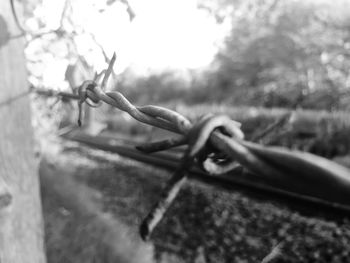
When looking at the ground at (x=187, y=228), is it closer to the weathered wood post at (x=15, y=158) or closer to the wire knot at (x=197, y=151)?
the weathered wood post at (x=15, y=158)

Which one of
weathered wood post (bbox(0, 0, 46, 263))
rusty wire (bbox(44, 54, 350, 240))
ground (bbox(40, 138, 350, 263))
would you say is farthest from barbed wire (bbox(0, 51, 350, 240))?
ground (bbox(40, 138, 350, 263))

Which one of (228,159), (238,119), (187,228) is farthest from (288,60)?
(228,159)

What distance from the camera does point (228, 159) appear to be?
1.72 ft

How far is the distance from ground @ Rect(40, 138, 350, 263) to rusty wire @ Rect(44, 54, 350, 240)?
908 mm

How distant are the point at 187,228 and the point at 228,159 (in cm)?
272

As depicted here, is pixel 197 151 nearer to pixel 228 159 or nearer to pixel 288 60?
pixel 228 159

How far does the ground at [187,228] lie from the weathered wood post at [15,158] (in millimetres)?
805

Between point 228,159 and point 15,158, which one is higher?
point 228,159

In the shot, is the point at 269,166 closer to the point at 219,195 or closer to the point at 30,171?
the point at 30,171

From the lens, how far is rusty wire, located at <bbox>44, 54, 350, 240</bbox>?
0.38 m

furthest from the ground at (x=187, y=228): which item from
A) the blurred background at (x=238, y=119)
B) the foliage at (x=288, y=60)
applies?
the foliage at (x=288, y=60)

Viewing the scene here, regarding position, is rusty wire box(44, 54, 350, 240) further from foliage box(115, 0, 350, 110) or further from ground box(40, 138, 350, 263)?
foliage box(115, 0, 350, 110)

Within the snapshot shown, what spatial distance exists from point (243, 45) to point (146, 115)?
10919 mm

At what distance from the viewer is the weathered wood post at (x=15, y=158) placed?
3.89ft
